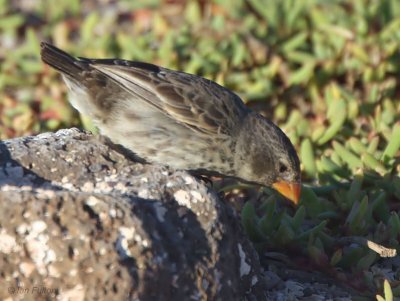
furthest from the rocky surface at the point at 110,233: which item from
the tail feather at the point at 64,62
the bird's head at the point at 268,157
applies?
the tail feather at the point at 64,62

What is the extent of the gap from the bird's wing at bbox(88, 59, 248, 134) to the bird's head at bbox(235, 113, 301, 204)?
→ 134 mm

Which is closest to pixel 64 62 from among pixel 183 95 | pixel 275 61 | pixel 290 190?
pixel 183 95

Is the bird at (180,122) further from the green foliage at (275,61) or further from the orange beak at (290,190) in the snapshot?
the green foliage at (275,61)

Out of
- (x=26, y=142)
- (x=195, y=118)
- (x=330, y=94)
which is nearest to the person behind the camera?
(x=26, y=142)

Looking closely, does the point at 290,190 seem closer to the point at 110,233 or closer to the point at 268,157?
the point at 268,157

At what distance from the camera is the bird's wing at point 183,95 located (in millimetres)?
5383

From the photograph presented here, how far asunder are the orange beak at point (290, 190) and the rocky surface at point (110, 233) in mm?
1009

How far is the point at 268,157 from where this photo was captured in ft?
17.3

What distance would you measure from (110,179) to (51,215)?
2.13ft

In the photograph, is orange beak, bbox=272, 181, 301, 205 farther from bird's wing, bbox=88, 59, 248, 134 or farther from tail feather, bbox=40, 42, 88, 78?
tail feather, bbox=40, 42, 88, 78

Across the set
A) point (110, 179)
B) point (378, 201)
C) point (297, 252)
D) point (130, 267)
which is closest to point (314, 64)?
point (378, 201)

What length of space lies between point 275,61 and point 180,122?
2494 mm

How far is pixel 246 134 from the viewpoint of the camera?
532 cm

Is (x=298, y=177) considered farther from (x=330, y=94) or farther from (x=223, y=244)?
(x=330, y=94)
